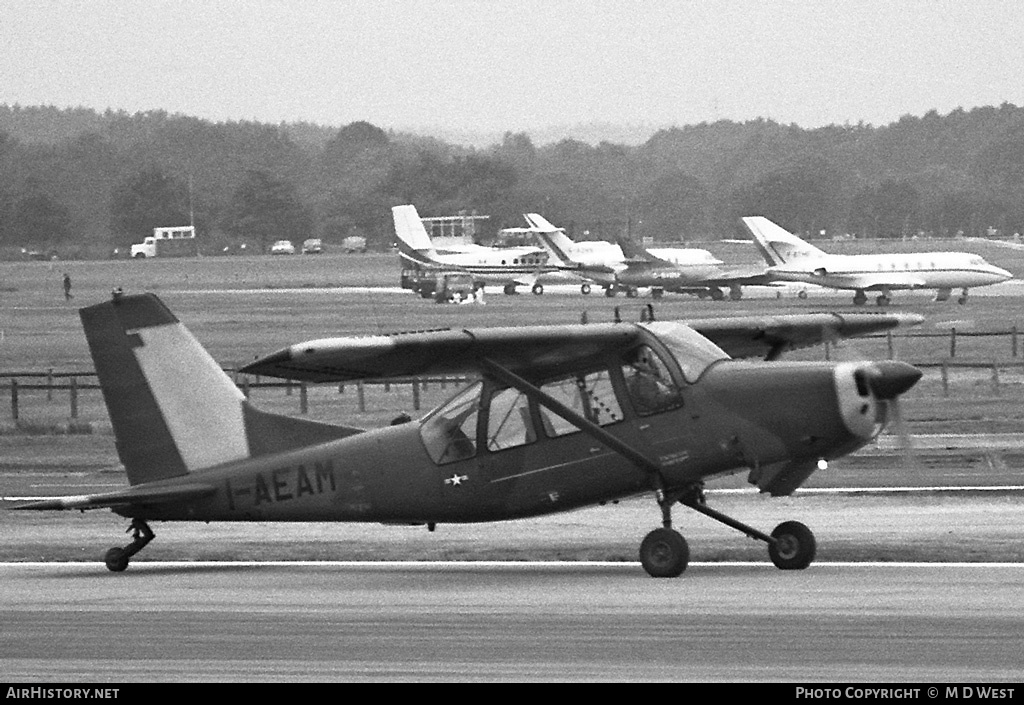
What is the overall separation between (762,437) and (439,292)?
203 feet

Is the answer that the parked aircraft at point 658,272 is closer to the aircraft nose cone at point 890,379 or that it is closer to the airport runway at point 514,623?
the airport runway at point 514,623

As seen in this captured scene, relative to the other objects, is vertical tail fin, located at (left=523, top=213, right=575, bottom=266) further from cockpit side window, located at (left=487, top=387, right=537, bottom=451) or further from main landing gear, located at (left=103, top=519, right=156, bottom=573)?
cockpit side window, located at (left=487, top=387, right=537, bottom=451)

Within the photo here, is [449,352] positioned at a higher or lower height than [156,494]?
higher

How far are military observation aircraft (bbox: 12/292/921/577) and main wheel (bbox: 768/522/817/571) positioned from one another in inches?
0.5

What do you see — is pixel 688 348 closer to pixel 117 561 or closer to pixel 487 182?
pixel 117 561

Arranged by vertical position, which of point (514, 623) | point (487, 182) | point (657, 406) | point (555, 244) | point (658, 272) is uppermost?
point (487, 182)

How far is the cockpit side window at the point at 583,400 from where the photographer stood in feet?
Result: 47.3

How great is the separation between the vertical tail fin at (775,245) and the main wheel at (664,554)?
210ft

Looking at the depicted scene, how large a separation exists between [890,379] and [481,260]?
75243 millimetres

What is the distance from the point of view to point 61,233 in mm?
110500

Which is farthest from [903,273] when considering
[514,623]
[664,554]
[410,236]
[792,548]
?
[514,623]

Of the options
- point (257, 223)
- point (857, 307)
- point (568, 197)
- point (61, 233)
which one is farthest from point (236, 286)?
point (568, 197)

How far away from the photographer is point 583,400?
47.6 feet
